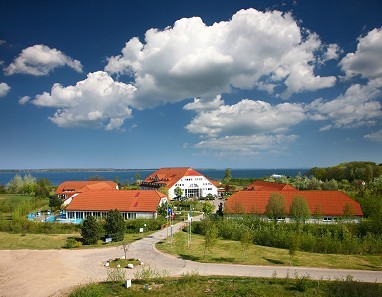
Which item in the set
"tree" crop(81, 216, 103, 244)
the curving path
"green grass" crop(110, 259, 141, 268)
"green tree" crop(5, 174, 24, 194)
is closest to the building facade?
the curving path

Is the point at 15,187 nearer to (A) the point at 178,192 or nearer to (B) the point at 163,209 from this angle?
(A) the point at 178,192

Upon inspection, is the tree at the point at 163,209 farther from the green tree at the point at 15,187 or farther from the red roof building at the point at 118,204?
the green tree at the point at 15,187

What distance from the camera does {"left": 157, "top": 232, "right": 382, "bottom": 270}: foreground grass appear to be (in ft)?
90.5

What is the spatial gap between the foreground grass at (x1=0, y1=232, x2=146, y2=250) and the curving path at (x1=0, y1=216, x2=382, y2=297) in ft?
8.60

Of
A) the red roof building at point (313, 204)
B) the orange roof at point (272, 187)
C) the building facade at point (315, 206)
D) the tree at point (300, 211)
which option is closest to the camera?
the tree at point (300, 211)

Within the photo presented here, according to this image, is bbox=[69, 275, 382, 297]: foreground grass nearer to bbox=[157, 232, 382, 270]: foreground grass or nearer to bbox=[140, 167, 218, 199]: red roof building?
bbox=[157, 232, 382, 270]: foreground grass

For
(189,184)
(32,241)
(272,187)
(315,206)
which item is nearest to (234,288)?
(32,241)

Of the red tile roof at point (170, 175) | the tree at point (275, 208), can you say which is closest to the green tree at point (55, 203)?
the red tile roof at point (170, 175)

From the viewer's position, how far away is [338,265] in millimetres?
27125

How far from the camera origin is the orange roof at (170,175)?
274ft

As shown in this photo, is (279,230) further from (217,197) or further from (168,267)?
(217,197)

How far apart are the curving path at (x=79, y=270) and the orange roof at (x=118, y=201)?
59.9 ft

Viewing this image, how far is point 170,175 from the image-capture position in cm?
9150

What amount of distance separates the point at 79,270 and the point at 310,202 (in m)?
34.3
